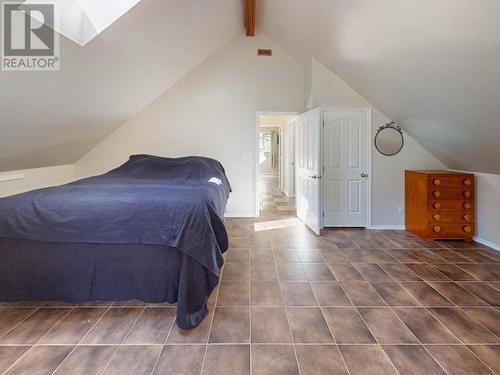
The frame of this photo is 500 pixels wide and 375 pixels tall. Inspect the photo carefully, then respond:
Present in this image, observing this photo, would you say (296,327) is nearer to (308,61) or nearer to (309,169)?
(309,169)

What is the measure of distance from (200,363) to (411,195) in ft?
12.5

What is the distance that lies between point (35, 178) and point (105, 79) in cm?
214

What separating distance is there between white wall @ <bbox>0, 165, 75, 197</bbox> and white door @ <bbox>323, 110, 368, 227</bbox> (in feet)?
14.2

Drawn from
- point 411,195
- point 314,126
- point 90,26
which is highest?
point 90,26

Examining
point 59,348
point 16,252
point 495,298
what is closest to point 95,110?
point 16,252

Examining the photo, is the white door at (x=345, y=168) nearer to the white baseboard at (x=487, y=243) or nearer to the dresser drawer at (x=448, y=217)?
the dresser drawer at (x=448, y=217)

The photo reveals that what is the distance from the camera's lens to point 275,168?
12.6 m

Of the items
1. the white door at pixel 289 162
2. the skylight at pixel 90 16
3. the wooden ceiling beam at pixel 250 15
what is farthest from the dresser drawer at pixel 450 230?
the skylight at pixel 90 16

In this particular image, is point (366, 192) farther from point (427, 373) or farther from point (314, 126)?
point (427, 373)

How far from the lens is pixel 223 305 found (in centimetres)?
233

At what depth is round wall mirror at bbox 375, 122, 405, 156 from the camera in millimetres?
4410

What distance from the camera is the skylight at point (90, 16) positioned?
2258 mm

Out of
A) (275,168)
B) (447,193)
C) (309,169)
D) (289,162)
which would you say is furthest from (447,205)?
(275,168)

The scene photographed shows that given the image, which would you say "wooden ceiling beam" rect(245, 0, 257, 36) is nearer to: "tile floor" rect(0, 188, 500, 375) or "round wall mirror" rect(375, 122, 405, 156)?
"round wall mirror" rect(375, 122, 405, 156)
